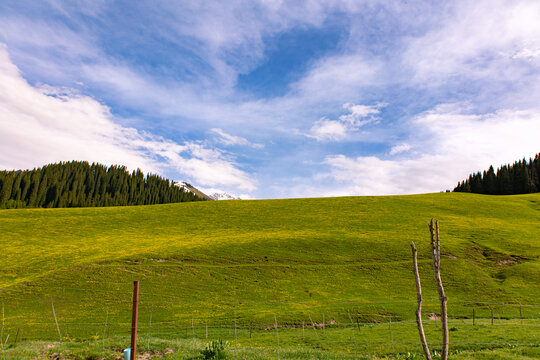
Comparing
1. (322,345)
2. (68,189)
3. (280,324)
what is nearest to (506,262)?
(280,324)

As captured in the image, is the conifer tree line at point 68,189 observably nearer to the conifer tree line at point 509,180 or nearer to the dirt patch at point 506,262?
the dirt patch at point 506,262

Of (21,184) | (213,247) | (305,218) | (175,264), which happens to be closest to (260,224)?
(305,218)

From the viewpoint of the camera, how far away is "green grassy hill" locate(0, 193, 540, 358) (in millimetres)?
36750

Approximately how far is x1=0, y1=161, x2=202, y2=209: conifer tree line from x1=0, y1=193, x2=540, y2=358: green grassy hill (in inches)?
2838

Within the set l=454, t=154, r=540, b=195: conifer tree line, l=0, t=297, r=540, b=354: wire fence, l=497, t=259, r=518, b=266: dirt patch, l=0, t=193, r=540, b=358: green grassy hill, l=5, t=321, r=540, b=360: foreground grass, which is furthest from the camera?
l=454, t=154, r=540, b=195: conifer tree line

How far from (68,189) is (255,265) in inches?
6159

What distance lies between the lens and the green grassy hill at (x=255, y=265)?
121 ft

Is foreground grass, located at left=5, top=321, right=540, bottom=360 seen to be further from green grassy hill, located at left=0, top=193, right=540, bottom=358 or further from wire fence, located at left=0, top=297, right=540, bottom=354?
green grassy hill, located at left=0, top=193, right=540, bottom=358

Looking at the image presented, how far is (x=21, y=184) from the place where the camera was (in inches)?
5773

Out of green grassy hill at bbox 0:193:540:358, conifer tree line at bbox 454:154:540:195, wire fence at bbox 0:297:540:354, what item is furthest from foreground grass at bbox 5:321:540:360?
conifer tree line at bbox 454:154:540:195

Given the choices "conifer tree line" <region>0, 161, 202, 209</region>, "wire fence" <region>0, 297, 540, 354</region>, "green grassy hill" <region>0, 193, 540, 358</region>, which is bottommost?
"wire fence" <region>0, 297, 540, 354</region>

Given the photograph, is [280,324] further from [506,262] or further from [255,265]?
[506,262]

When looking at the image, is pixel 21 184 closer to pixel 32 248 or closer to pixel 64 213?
pixel 64 213

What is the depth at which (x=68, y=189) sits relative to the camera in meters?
165
